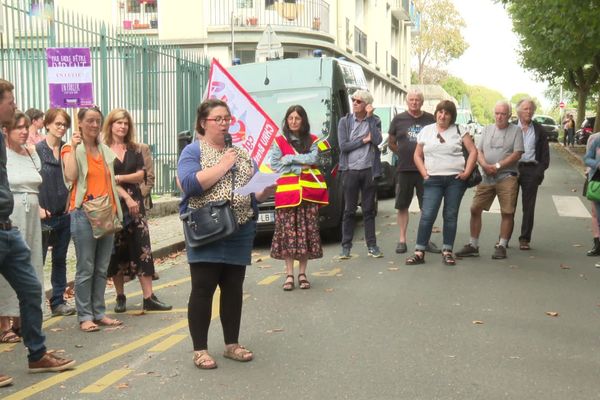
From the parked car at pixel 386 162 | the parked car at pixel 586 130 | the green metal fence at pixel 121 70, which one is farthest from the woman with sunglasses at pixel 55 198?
the parked car at pixel 586 130

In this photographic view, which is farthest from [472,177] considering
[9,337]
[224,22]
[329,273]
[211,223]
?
[224,22]

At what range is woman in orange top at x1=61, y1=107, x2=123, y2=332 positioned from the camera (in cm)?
657

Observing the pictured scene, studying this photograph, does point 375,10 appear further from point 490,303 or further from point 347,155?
point 490,303

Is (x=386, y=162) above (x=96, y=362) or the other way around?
above

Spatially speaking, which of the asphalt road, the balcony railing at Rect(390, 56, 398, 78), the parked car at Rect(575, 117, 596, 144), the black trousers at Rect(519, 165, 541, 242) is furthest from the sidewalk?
the balcony railing at Rect(390, 56, 398, 78)

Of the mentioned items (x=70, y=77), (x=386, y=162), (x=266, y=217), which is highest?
(x=70, y=77)

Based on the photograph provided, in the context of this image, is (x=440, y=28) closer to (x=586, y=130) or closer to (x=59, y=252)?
(x=586, y=130)

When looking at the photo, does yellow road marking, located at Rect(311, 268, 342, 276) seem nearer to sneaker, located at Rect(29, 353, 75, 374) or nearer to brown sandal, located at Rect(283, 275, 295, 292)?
brown sandal, located at Rect(283, 275, 295, 292)

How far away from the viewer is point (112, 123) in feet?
23.6

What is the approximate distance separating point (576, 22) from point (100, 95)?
9.32 metres

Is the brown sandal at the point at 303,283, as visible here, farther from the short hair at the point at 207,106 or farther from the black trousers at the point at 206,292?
the short hair at the point at 207,106

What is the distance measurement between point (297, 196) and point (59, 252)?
2359mm

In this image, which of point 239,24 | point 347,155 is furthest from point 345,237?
point 239,24

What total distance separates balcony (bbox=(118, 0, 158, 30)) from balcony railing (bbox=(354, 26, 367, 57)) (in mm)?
10967
